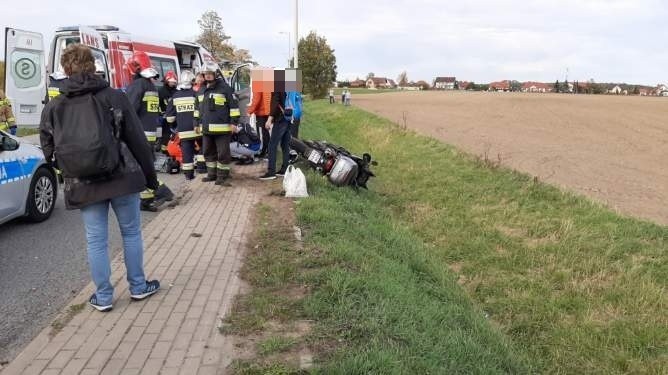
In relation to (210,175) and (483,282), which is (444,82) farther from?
(483,282)

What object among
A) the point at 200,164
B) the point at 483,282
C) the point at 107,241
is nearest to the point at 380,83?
the point at 200,164

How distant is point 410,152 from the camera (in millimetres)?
15734

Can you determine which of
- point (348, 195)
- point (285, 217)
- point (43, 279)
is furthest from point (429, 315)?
point (348, 195)

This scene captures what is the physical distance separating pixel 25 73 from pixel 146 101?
633cm

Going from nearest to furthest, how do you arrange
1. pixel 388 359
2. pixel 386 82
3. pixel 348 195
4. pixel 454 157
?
pixel 388 359 < pixel 348 195 < pixel 454 157 < pixel 386 82

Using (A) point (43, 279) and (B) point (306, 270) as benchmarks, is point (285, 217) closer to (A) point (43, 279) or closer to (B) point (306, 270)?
(B) point (306, 270)

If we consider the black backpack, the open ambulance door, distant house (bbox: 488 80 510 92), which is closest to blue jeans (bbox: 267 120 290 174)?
the black backpack

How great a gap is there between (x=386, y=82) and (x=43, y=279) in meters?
146

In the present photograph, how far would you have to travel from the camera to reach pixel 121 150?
3832 mm

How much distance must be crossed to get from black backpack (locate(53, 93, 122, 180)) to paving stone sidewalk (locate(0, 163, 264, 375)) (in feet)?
3.46

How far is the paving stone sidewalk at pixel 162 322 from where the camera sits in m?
3.30

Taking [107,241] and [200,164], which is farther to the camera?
[200,164]

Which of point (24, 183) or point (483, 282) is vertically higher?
point (24, 183)

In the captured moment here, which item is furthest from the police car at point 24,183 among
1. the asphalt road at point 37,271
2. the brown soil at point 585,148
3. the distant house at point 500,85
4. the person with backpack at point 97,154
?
the distant house at point 500,85
